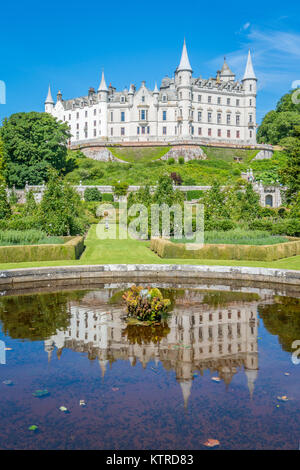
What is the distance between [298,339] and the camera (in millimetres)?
9297

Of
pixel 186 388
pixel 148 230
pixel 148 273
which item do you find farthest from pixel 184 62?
pixel 186 388

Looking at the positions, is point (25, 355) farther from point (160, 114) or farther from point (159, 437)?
point (160, 114)

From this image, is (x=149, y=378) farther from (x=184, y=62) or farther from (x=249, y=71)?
(x=249, y=71)

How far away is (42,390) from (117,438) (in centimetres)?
190

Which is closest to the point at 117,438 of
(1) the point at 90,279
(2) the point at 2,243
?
(1) the point at 90,279

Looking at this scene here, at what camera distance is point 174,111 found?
80.9 meters

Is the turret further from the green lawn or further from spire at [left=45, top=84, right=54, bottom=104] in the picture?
the green lawn

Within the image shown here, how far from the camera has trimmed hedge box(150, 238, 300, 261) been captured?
18734mm

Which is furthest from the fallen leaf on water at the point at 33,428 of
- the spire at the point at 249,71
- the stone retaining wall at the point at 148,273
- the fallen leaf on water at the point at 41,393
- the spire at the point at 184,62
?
the spire at the point at 249,71

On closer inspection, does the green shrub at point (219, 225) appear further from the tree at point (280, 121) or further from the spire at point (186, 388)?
the tree at point (280, 121)

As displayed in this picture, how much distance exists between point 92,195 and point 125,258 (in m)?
32.5

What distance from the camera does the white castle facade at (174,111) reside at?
263 ft

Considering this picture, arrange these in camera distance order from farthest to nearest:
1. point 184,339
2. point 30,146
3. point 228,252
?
point 30,146 → point 228,252 → point 184,339

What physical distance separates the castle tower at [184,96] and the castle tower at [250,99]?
13.8 meters
